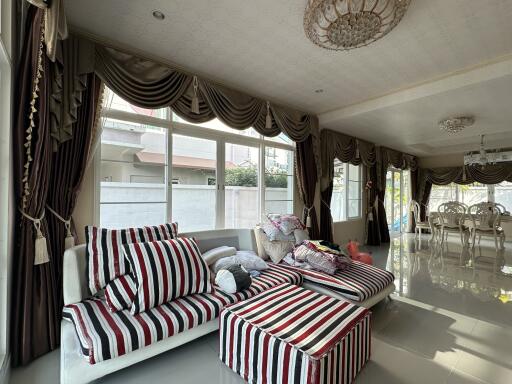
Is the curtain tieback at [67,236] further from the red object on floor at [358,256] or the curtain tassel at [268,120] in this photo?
the red object on floor at [358,256]

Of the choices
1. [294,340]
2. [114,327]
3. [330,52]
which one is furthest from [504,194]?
[114,327]

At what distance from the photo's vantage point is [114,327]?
1.53m

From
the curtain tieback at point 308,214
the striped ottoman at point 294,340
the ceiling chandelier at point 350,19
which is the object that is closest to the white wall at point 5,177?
the striped ottoman at point 294,340

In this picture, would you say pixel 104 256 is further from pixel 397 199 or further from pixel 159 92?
pixel 397 199

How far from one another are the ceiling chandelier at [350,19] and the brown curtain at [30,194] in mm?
1807

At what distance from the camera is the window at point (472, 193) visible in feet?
22.6

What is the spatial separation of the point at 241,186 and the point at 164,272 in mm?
1932

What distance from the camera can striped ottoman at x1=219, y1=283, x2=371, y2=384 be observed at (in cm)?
135

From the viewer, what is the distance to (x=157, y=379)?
5.24ft

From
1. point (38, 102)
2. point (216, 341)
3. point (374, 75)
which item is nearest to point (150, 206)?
point (38, 102)

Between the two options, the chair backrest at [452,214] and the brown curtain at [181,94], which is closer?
the brown curtain at [181,94]

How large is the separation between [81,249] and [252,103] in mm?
2516

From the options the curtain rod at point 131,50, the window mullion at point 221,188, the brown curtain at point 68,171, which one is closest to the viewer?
the brown curtain at point 68,171

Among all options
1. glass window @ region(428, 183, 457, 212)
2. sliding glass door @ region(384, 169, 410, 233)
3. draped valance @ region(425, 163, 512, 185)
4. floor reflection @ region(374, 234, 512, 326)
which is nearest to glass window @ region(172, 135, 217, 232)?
floor reflection @ region(374, 234, 512, 326)
